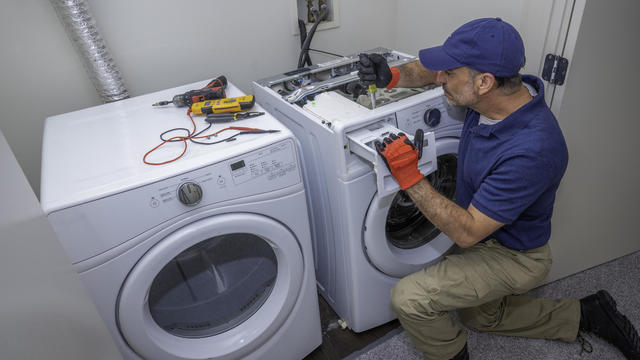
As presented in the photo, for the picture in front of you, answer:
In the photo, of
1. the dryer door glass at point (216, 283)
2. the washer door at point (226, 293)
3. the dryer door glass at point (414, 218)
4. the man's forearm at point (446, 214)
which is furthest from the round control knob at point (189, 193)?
the dryer door glass at point (414, 218)

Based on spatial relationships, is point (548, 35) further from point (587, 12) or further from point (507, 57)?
point (507, 57)

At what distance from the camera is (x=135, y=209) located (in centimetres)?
93

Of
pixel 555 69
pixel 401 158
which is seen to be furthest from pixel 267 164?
pixel 555 69

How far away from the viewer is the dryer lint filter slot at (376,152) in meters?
Result: 1.07

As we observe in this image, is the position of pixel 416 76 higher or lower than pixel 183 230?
higher

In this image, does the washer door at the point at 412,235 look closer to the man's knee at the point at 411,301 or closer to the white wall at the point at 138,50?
the man's knee at the point at 411,301

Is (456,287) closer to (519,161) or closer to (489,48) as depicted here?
(519,161)

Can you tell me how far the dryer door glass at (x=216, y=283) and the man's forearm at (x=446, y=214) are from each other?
1.61 ft

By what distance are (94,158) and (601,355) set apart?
1776mm

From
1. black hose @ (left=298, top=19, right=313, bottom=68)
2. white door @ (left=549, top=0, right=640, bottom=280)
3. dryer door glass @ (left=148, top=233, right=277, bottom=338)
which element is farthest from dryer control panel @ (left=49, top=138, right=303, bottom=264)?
white door @ (left=549, top=0, right=640, bottom=280)

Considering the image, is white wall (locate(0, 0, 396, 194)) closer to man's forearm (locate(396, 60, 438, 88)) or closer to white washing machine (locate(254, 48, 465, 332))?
white washing machine (locate(254, 48, 465, 332))

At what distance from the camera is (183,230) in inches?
39.3

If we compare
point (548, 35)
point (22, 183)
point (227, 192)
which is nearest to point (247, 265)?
point (227, 192)

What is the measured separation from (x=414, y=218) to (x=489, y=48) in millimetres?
736
